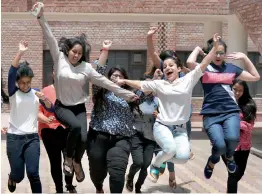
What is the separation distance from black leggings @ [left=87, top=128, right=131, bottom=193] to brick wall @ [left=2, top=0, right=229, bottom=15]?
728 centimetres

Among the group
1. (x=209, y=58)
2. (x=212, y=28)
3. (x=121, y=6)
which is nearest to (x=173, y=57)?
(x=209, y=58)

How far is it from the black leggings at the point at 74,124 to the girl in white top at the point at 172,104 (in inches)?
25.0

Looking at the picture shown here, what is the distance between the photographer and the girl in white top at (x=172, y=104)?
6.04m

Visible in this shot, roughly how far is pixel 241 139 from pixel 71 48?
236 centimetres

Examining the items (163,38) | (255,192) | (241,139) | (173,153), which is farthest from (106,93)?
(163,38)

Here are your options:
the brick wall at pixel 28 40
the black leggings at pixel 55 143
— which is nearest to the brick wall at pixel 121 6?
the black leggings at pixel 55 143

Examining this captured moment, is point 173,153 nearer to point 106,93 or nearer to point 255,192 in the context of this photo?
point 106,93

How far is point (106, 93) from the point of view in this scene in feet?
20.1

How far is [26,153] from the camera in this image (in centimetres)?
604

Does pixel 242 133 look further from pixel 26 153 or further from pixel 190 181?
pixel 26 153

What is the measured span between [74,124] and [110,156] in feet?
1.75

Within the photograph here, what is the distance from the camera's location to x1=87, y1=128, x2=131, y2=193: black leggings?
19.1 ft

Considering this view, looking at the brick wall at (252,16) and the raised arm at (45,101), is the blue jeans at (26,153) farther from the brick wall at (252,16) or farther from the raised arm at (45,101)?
the brick wall at (252,16)

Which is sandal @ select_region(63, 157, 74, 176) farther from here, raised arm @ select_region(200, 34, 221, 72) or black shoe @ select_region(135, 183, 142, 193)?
raised arm @ select_region(200, 34, 221, 72)
